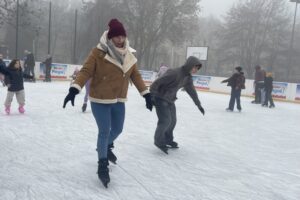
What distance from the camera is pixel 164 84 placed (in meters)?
4.99

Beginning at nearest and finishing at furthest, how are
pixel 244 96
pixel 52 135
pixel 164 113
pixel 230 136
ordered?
pixel 164 113 → pixel 52 135 → pixel 230 136 → pixel 244 96

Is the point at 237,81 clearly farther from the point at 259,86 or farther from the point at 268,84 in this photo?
the point at 259,86

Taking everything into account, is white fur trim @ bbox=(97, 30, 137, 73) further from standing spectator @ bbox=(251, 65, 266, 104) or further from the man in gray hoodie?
standing spectator @ bbox=(251, 65, 266, 104)

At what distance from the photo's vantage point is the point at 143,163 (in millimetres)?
4531

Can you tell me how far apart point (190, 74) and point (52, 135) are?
236 cm

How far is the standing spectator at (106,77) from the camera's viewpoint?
3.46 meters

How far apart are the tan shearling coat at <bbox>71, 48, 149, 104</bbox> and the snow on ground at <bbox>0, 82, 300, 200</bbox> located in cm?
87

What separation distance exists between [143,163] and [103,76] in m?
1.48

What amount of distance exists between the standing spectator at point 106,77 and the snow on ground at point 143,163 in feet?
1.40

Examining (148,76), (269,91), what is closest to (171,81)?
(269,91)

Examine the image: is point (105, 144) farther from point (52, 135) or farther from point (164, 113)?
point (52, 135)

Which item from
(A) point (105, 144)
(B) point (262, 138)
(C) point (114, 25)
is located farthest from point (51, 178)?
(B) point (262, 138)

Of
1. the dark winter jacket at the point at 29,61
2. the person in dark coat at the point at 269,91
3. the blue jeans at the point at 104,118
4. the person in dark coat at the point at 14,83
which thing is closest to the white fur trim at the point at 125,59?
the blue jeans at the point at 104,118

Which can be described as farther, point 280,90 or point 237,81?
point 280,90
